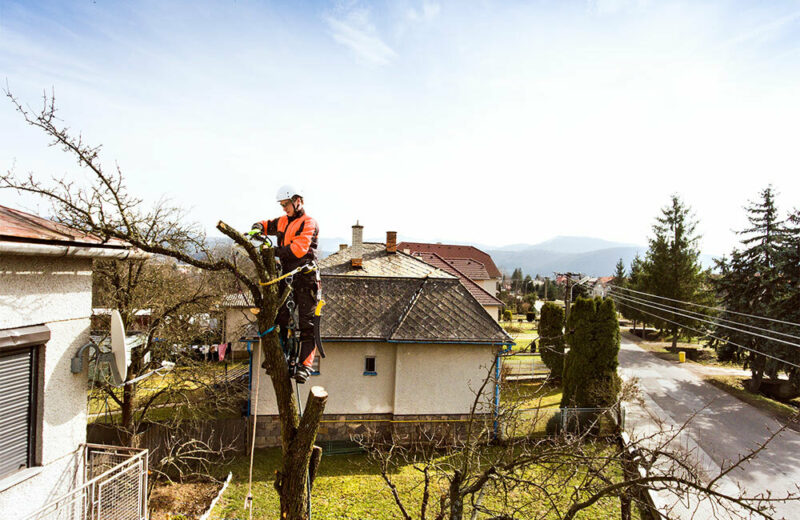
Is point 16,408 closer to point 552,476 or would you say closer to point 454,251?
Answer: point 552,476

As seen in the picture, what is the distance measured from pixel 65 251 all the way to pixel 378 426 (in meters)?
12.8

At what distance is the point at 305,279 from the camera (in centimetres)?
660

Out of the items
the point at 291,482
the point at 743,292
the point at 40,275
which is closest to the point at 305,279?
the point at 291,482

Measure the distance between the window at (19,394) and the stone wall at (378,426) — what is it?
11081mm

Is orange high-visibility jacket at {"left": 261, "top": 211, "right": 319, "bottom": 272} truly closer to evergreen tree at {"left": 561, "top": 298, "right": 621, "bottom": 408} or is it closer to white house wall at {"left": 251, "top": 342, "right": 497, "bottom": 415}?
white house wall at {"left": 251, "top": 342, "right": 497, "bottom": 415}

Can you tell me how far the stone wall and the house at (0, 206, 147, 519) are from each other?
1000cm

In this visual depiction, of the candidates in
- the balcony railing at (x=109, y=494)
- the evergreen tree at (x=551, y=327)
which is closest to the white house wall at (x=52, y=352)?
the balcony railing at (x=109, y=494)

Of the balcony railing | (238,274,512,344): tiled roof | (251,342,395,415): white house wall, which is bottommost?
(251,342,395,415): white house wall

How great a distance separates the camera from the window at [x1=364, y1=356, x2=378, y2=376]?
16344 millimetres

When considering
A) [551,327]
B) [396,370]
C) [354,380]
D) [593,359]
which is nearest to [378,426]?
[354,380]

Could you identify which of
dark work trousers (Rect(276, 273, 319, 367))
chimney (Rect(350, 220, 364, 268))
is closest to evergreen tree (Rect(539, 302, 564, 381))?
chimney (Rect(350, 220, 364, 268))

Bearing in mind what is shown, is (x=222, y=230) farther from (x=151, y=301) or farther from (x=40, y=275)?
(x=151, y=301)

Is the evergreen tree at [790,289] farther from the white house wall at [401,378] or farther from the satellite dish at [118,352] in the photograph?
the satellite dish at [118,352]

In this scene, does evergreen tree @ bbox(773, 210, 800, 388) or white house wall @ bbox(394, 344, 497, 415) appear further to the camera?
evergreen tree @ bbox(773, 210, 800, 388)
